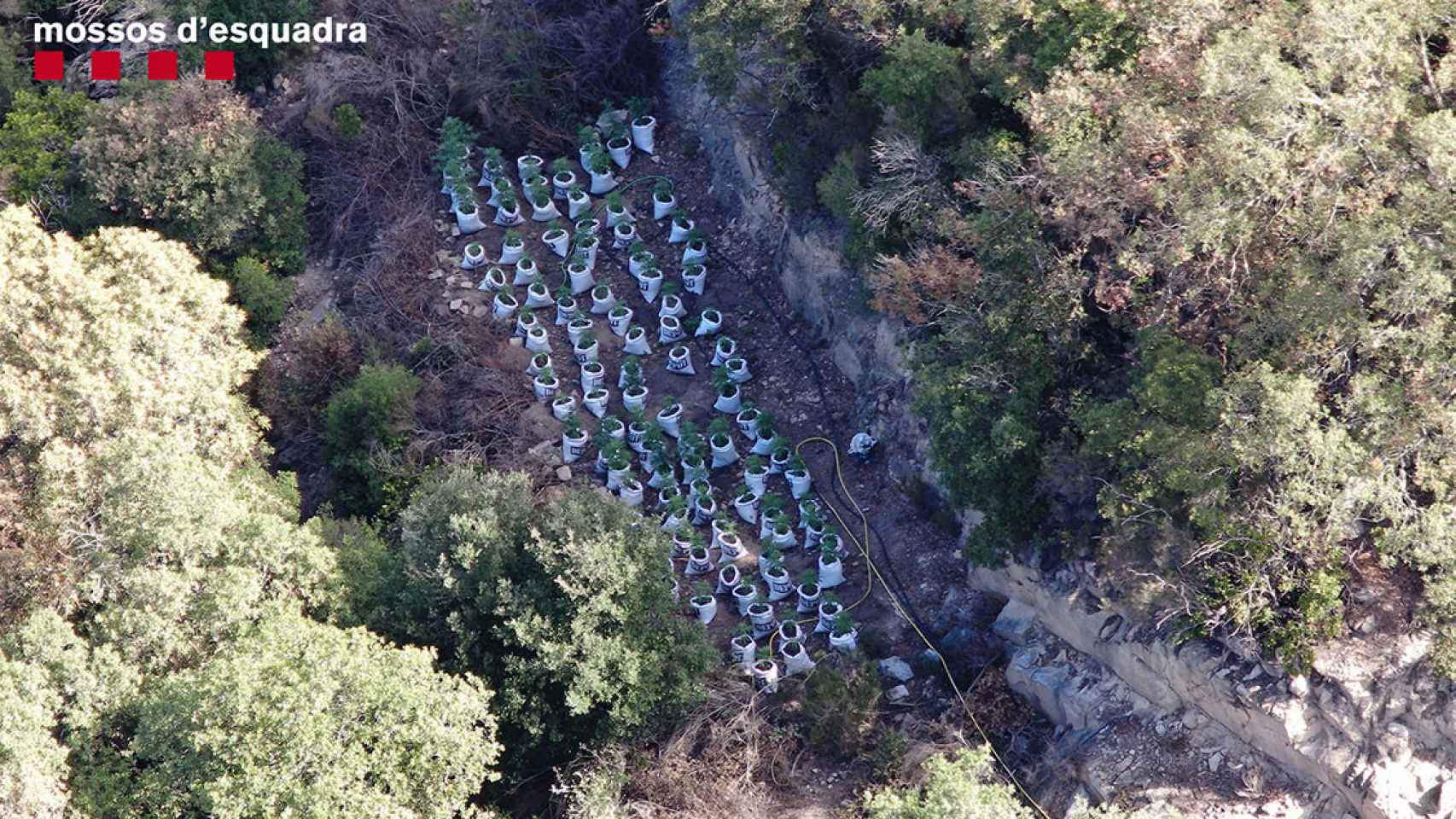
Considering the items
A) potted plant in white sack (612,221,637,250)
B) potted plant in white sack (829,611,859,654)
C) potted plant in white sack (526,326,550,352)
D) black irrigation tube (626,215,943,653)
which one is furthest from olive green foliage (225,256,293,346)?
potted plant in white sack (829,611,859,654)

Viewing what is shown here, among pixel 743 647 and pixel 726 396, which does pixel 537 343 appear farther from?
pixel 743 647

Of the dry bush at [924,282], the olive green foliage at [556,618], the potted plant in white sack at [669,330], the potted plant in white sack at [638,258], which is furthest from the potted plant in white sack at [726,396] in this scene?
the olive green foliage at [556,618]

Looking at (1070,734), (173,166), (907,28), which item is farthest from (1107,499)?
(173,166)

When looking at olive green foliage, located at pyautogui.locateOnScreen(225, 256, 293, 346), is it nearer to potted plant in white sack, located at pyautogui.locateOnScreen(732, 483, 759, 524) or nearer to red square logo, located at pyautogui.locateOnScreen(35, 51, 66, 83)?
red square logo, located at pyautogui.locateOnScreen(35, 51, 66, 83)

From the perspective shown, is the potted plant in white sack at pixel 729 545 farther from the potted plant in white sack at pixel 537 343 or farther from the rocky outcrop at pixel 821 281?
the potted plant in white sack at pixel 537 343

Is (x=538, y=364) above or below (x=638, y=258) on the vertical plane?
below

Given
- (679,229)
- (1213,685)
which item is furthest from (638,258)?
(1213,685)

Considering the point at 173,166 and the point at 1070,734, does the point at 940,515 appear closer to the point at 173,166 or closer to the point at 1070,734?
the point at 1070,734
